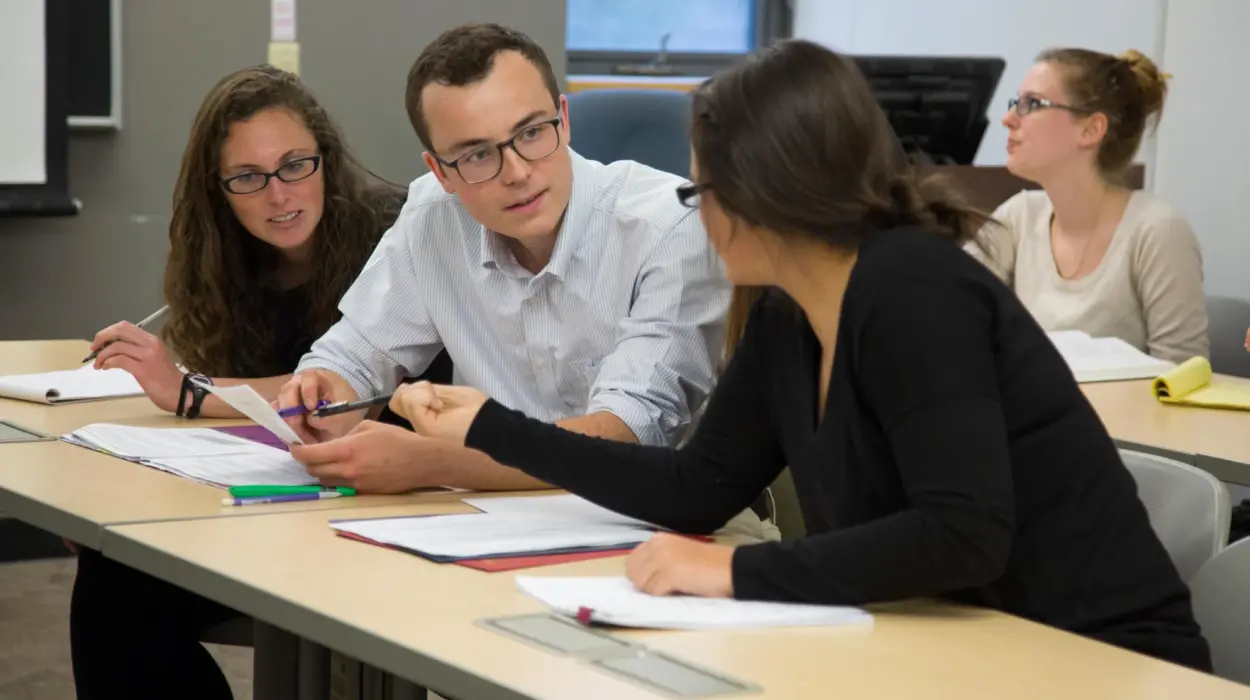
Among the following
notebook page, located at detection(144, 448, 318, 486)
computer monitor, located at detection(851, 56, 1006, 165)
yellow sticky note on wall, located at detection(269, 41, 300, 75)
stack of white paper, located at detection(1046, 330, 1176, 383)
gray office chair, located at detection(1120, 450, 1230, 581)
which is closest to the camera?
gray office chair, located at detection(1120, 450, 1230, 581)

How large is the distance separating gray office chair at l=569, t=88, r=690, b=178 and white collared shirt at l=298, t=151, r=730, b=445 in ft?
3.12

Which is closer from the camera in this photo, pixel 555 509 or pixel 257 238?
pixel 555 509

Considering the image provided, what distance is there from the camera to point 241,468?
5.97 ft

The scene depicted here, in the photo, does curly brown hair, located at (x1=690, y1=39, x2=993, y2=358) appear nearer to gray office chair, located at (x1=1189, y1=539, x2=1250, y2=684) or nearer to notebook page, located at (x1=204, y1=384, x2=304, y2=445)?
gray office chair, located at (x1=1189, y1=539, x2=1250, y2=684)

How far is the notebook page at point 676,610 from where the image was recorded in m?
1.18

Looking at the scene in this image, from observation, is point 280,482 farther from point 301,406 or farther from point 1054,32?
point 1054,32

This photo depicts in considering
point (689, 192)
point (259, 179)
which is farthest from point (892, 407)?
point (259, 179)

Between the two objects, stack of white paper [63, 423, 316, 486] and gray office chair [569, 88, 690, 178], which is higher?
gray office chair [569, 88, 690, 178]

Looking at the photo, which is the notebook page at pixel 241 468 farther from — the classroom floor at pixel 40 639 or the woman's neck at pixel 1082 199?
the woman's neck at pixel 1082 199

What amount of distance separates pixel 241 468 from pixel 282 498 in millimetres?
191

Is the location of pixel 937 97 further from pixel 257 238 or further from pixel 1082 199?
pixel 257 238

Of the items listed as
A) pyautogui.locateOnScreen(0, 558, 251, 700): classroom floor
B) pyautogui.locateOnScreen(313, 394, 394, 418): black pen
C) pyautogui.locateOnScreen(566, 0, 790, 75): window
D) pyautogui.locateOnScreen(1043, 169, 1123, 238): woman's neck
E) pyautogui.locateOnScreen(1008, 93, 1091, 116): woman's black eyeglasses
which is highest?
pyautogui.locateOnScreen(566, 0, 790, 75): window

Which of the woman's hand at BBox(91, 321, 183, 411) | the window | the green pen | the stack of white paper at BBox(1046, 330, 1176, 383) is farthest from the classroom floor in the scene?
the window

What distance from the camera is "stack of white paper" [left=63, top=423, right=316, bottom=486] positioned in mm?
1767
